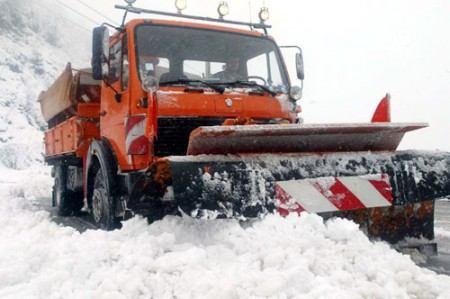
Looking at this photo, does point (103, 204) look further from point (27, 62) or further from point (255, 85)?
point (27, 62)

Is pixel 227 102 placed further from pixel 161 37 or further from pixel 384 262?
pixel 384 262

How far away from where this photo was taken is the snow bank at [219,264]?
2789mm

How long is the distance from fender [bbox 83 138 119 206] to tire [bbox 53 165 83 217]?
212 cm

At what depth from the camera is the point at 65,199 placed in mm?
7863

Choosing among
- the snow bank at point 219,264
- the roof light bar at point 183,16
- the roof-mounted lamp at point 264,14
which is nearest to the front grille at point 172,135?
the snow bank at point 219,264

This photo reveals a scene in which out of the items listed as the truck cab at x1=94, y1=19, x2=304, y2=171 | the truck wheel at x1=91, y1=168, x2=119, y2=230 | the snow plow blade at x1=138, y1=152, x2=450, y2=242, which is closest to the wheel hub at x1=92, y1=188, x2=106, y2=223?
the truck wheel at x1=91, y1=168, x2=119, y2=230

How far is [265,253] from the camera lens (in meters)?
3.15

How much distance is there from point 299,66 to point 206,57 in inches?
50.7

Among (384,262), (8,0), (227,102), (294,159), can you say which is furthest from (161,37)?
(8,0)

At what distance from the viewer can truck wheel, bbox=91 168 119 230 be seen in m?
4.95

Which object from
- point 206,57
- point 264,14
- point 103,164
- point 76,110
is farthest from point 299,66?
point 76,110

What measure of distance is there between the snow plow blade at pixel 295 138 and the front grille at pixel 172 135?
69cm

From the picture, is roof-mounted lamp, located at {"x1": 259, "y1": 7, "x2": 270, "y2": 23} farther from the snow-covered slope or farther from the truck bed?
the snow-covered slope

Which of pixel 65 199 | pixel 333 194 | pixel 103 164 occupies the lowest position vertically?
pixel 65 199
